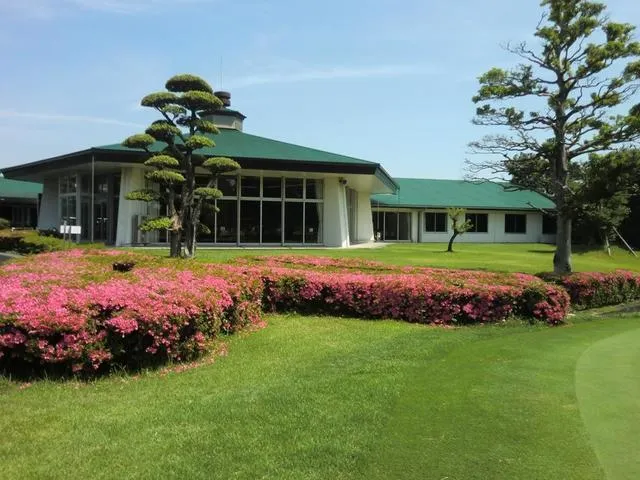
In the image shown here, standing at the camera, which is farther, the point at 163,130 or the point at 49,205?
the point at 49,205

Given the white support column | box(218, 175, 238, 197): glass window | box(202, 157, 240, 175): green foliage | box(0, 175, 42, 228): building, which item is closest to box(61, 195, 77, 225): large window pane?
the white support column

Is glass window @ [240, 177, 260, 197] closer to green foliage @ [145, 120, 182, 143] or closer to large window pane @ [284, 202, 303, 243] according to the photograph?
large window pane @ [284, 202, 303, 243]

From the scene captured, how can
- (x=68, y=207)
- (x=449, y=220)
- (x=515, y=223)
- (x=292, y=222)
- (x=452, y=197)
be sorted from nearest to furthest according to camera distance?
(x=292, y=222) → (x=68, y=207) → (x=449, y=220) → (x=452, y=197) → (x=515, y=223)

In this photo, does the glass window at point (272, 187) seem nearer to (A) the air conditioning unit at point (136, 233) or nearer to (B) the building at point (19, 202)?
(A) the air conditioning unit at point (136, 233)

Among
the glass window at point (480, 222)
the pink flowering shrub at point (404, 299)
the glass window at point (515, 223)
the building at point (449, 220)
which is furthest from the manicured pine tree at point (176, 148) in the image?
the glass window at point (515, 223)

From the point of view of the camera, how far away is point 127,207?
95.6 feet

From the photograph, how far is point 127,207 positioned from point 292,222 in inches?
321

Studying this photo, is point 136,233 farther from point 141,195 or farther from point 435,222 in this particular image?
point 435,222

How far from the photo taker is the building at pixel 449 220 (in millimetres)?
45312

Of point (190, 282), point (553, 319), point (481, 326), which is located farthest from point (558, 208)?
point (190, 282)

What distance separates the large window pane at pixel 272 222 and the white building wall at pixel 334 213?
2.49 meters

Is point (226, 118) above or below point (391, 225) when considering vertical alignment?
above

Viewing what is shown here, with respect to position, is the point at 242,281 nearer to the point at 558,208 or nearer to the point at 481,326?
the point at 481,326

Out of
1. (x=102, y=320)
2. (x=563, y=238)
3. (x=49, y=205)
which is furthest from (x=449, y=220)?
(x=102, y=320)
